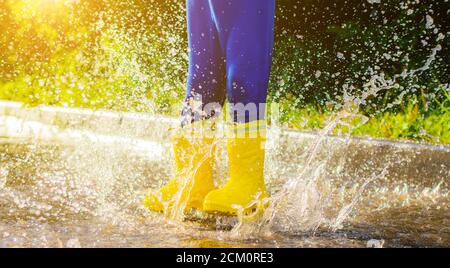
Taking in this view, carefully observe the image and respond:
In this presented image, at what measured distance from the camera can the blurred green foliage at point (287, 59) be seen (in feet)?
20.5

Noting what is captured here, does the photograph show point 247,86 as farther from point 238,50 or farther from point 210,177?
point 210,177

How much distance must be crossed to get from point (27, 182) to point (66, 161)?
973 millimetres

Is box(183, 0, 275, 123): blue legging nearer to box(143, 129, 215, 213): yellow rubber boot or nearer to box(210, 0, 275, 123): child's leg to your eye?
box(210, 0, 275, 123): child's leg

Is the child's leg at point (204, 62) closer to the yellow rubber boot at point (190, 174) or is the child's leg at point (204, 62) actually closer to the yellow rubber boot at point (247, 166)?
the yellow rubber boot at point (190, 174)

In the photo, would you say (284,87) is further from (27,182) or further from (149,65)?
(27,182)

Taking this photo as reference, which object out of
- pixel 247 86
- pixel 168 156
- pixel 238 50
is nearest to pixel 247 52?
pixel 238 50

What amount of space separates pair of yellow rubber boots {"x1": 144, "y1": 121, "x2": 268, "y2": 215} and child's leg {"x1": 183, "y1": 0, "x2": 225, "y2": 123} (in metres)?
0.17

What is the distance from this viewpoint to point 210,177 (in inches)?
134

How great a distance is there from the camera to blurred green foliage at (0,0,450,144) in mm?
6246

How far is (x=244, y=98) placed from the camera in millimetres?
3229

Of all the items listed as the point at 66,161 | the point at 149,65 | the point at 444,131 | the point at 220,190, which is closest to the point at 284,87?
the point at 149,65

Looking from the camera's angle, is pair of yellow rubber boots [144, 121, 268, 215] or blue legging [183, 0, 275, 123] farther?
blue legging [183, 0, 275, 123]

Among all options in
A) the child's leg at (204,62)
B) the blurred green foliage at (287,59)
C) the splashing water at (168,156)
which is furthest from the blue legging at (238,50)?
the blurred green foliage at (287,59)

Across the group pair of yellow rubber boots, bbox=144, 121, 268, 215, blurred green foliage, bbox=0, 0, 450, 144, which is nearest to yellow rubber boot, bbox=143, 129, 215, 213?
pair of yellow rubber boots, bbox=144, 121, 268, 215
